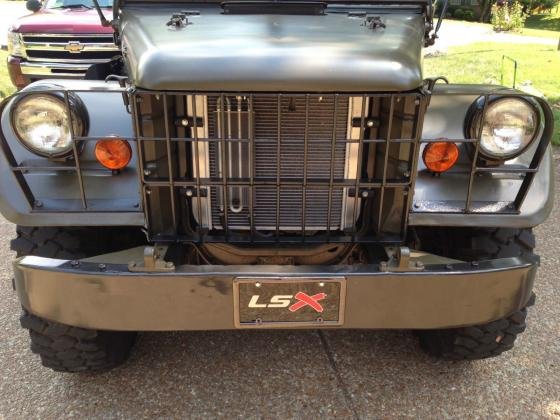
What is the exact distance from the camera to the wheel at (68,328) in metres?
2.61

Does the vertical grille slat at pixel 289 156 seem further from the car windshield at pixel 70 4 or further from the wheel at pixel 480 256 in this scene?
the car windshield at pixel 70 4

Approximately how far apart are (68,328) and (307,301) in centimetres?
117

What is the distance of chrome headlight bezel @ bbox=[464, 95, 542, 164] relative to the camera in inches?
93.1

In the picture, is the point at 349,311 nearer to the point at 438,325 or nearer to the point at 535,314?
the point at 438,325

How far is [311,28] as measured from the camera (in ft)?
8.21

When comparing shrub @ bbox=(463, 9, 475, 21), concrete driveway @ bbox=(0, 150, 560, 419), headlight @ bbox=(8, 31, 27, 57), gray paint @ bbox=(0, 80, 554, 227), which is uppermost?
gray paint @ bbox=(0, 80, 554, 227)

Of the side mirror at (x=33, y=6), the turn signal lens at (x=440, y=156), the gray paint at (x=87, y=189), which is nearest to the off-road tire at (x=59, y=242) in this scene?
the gray paint at (x=87, y=189)

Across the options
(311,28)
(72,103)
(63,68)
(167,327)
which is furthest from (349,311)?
(63,68)

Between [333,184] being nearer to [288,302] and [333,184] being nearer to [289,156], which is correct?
[289,156]

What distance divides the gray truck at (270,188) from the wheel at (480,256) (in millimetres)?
11

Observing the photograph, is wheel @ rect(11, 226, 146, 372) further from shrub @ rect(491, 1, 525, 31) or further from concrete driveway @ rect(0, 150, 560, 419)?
shrub @ rect(491, 1, 525, 31)

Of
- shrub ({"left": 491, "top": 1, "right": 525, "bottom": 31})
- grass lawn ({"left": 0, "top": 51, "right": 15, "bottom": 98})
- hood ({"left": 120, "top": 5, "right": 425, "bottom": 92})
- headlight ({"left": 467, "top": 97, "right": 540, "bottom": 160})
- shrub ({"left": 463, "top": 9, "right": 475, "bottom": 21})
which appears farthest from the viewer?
shrub ({"left": 463, "top": 9, "right": 475, "bottom": 21})

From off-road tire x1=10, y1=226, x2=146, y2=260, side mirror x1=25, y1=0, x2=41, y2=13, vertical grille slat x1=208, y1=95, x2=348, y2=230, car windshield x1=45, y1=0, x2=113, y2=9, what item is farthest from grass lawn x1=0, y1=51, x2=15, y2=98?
vertical grille slat x1=208, y1=95, x2=348, y2=230

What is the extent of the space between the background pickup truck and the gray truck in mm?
5439
